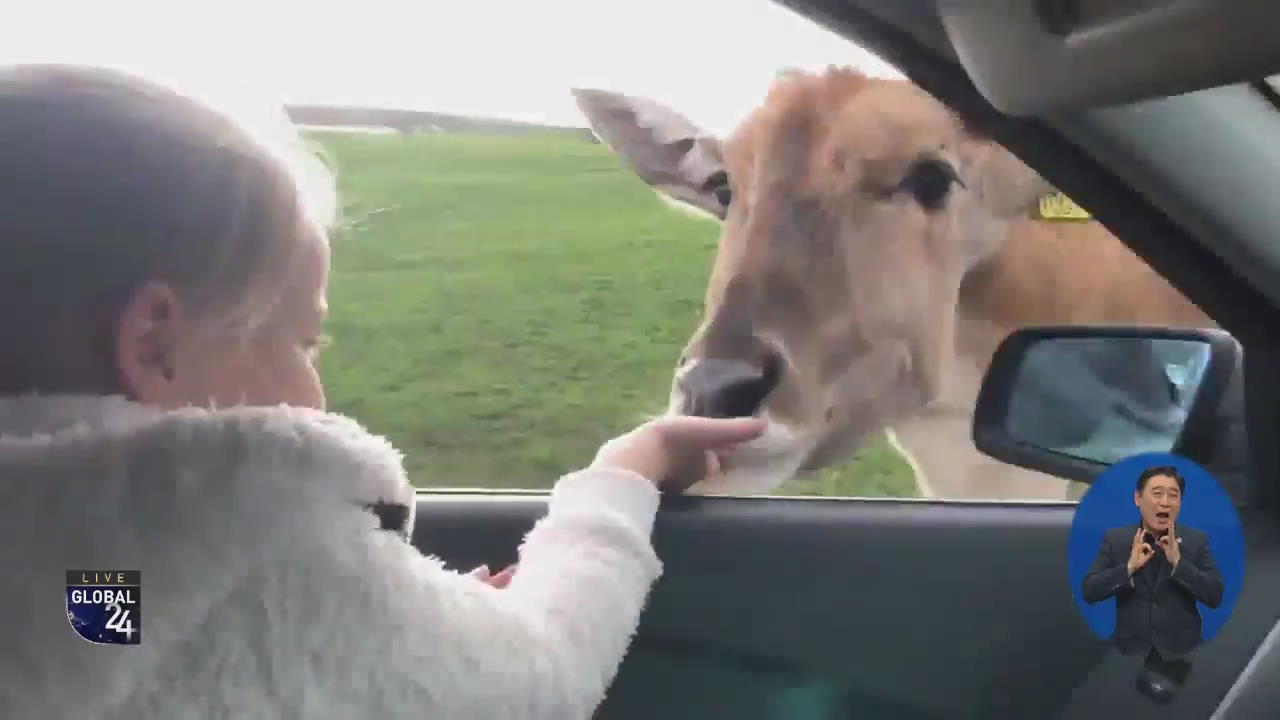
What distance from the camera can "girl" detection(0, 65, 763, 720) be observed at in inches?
31.4

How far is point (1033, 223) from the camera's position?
6.26ft

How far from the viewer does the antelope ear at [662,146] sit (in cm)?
215

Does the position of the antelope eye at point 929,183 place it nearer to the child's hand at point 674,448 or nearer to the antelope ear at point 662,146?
the antelope ear at point 662,146

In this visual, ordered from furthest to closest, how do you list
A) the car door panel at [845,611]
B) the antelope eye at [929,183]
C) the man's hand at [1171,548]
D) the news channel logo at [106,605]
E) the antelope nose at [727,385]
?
the antelope eye at [929,183] → the antelope nose at [727,385] → the car door panel at [845,611] → the man's hand at [1171,548] → the news channel logo at [106,605]

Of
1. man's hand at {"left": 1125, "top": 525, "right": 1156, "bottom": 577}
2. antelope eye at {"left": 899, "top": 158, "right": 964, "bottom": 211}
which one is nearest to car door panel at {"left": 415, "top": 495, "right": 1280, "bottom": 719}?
man's hand at {"left": 1125, "top": 525, "right": 1156, "bottom": 577}

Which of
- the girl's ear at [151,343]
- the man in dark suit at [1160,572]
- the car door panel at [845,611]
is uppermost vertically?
the girl's ear at [151,343]

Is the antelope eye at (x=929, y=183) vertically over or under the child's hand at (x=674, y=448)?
over

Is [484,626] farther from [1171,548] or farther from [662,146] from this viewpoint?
[662,146]

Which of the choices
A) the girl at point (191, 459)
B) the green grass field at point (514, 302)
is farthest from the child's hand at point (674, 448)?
the girl at point (191, 459)

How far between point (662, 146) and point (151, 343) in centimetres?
143

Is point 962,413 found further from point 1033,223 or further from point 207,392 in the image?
point 207,392
